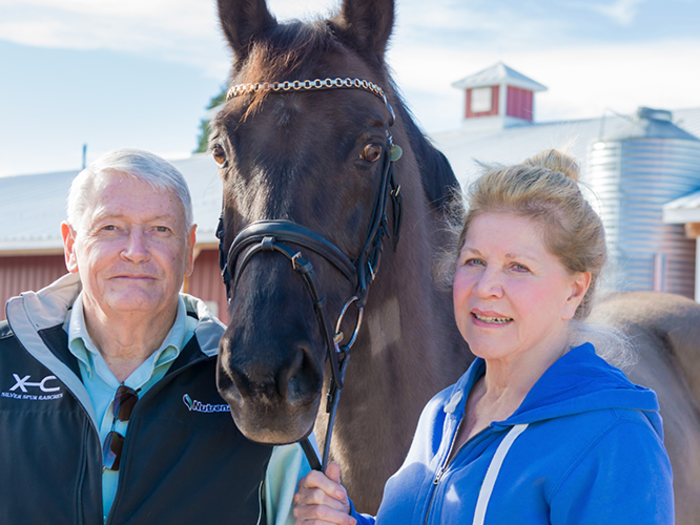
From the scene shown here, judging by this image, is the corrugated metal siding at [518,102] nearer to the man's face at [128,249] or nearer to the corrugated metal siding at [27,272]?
the corrugated metal siding at [27,272]

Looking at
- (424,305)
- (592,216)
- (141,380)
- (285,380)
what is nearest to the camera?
(285,380)

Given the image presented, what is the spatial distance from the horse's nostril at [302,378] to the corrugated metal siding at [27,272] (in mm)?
12347

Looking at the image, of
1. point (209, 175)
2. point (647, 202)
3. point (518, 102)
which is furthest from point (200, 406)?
point (518, 102)

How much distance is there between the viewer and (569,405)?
62.0 inches

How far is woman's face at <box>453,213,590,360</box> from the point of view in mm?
1787

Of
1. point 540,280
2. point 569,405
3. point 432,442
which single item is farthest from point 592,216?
point 432,442

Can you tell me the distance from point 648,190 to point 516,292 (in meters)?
6.47

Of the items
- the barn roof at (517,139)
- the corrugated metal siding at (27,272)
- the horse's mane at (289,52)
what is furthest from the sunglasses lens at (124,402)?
the corrugated metal siding at (27,272)

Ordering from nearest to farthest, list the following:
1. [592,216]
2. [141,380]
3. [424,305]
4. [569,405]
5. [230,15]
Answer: [569,405], [592,216], [141,380], [230,15], [424,305]

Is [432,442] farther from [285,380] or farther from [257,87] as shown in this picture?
[257,87]

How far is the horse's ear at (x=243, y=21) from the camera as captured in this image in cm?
259

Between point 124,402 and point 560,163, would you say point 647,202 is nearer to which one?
point 560,163

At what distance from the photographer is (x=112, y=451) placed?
6.28 feet

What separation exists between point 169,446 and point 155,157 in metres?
0.98
